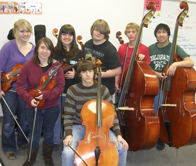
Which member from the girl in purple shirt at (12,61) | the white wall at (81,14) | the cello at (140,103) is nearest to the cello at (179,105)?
the cello at (140,103)

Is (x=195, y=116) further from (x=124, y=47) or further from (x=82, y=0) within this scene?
(x=82, y=0)

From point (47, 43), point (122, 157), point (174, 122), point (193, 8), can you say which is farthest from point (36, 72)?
point (193, 8)

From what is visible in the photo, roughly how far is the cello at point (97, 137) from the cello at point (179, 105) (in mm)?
803

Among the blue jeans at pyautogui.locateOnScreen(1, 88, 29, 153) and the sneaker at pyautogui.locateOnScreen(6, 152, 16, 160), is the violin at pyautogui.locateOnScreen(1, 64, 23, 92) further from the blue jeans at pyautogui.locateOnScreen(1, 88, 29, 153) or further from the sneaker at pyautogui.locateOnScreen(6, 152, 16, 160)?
the sneaker at pyautogui.locateOnScreen(6, 152, 16, 160)

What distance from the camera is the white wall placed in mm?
2998

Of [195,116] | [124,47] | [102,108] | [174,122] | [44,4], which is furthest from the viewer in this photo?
[44,4]

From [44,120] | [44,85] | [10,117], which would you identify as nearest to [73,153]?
[44,120]

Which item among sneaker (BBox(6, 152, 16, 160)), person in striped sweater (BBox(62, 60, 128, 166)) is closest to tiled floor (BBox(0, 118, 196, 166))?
sneaker (BBox(6, 152, 16, 160))

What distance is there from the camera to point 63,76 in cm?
185

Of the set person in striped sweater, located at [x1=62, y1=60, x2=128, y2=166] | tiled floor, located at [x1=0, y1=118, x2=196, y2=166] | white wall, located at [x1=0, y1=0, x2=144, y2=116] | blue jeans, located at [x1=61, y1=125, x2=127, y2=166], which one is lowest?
tiled floor, located at [x1=0, y1=118, x2=196, y2=166]

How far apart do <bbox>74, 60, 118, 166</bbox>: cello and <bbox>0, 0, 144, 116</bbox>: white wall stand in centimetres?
182

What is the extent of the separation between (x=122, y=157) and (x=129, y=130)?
1.56 ft

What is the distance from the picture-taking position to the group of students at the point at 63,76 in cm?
171

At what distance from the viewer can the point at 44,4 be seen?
297cm
